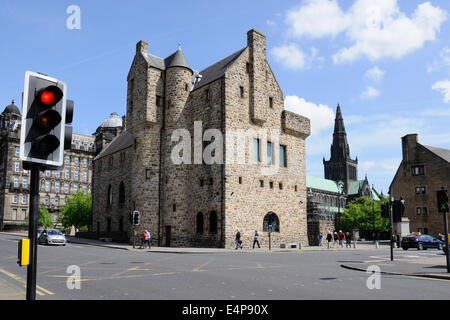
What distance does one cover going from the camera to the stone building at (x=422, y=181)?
52.1 metres

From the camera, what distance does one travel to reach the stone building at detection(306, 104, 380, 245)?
340ft

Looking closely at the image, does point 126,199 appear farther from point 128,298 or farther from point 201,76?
point 128,298

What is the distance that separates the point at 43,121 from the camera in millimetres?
4902

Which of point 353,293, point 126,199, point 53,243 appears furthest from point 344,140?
point 353,293

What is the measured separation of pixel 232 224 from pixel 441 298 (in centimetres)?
2436

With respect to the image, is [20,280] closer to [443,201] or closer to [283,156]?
[443,201]

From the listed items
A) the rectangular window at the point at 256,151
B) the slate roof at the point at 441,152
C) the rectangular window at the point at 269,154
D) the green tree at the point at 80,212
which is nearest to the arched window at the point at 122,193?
the green tree at the point at 80,212

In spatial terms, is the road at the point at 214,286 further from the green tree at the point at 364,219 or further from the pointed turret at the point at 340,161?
the pointed turret at the point at 340,161

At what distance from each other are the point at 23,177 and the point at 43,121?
282ft

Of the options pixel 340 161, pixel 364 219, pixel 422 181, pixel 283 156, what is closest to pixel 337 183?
pixel 340 161

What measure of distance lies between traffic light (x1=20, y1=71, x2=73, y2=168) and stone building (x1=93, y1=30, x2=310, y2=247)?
27655 mm

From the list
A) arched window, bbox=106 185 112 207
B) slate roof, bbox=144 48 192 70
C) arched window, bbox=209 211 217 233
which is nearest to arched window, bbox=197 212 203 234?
arched window, bbox=209 211 217 233

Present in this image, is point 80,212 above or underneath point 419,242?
above

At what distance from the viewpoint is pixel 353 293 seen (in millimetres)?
9336
